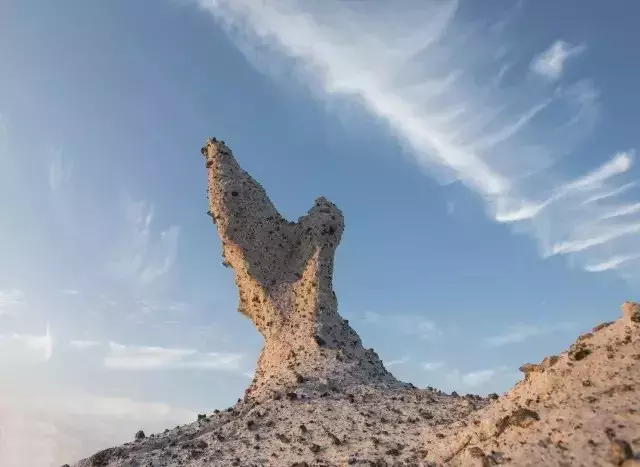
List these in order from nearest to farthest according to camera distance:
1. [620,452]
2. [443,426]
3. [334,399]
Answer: [620,452] → [443,426] → [334,399]

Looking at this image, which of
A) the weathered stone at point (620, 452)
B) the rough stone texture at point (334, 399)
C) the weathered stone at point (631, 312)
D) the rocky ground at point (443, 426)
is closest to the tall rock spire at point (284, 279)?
the rough stone texture at point (334, 399)

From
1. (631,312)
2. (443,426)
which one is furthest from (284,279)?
(631,312)

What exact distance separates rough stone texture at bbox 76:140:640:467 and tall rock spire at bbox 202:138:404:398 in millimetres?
60

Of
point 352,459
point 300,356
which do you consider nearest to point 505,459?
point 352,459

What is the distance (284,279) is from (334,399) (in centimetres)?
856

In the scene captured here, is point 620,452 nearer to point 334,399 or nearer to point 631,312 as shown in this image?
point 631,312

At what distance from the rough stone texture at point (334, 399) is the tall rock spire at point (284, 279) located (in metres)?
0.06

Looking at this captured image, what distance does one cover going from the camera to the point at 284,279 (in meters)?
25.3

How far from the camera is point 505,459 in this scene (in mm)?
8703

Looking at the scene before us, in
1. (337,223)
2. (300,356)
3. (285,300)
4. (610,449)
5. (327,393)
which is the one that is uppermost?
(337,223)

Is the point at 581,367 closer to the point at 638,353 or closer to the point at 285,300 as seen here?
the point at 638,353

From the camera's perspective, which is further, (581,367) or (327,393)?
(327,393)

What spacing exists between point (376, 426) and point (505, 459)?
265 inches

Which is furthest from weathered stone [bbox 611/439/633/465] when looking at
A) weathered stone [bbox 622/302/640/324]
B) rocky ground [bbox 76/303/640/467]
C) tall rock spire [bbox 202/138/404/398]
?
tall rock spire [bbox 202/138/404/398]
